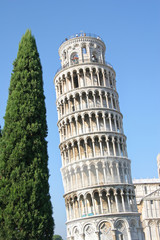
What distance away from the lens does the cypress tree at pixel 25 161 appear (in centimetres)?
1620

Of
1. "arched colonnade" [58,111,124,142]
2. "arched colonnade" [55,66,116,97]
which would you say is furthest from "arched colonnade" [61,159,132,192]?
"arched colonnade" [55,66,116,97]

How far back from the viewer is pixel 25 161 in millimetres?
17266

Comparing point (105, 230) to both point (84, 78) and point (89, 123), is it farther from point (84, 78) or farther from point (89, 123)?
point (84, 78)

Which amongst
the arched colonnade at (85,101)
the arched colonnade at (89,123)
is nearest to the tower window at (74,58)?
the arched colonnade at (85,101)

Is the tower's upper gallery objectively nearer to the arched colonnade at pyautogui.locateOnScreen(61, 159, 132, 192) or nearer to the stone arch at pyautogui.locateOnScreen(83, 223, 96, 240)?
the arched colonnade at pyautogui.locateOnScreen(61, 159, 132, 192)

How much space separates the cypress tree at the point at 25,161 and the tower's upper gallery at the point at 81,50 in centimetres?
2993

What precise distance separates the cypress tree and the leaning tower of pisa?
24.2 meters

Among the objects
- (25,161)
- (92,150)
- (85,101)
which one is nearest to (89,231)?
(92,150)

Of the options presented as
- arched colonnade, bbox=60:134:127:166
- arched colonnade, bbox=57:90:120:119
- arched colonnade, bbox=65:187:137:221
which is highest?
arched colonnade, bbox=57:90:120:119

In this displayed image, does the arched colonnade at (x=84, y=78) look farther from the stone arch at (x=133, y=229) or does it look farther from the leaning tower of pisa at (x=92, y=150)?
the stone arch at (x=133, y=229)

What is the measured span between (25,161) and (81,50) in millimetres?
34625

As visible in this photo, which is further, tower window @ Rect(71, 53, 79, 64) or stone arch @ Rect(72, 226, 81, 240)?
tower window @ Rect(71, 53, 79, 64)

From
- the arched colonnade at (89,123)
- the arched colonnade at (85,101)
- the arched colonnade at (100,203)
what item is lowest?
the arched colonnade at (100,203)

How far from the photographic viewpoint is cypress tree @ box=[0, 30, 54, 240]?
16.2 m
